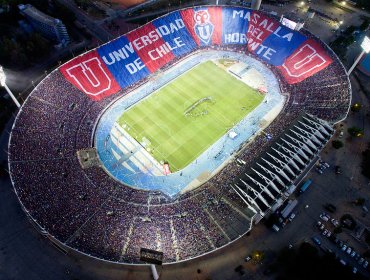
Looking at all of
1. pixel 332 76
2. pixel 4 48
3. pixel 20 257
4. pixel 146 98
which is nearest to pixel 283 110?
pixel 332 76

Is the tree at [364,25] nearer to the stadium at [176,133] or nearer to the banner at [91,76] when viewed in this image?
the stadium at [176,133]

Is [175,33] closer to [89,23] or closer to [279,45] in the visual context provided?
[279,45]

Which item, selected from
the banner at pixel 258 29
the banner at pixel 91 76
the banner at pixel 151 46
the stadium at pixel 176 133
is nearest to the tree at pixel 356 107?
the stadium at pixel 176 133

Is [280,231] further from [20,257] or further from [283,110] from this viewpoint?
[20,257]

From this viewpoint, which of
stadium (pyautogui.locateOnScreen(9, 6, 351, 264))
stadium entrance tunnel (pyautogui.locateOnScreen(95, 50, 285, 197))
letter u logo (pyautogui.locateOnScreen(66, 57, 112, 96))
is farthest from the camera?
letter u logo (pyautogui.locateOnScreen(66, 57, 112, 96))

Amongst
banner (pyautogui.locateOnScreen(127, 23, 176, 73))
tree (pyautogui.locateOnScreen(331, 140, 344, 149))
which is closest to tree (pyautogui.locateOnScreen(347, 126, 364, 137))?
tree (pyautogui.locateOnScreen(331, 140, 344, 149))

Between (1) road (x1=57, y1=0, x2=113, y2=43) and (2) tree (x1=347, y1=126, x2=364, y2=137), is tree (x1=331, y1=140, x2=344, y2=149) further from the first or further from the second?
(1) road (x1=57, y1=0, x2=113, y2=43)

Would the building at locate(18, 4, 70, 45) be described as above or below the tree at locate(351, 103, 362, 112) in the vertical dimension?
below

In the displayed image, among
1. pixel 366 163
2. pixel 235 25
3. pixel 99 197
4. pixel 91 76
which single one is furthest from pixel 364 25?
pixel 99 197
